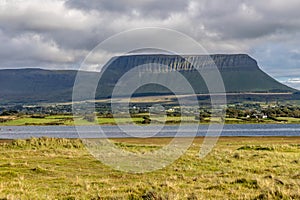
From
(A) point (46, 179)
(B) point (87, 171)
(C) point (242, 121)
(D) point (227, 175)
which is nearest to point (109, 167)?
(B) point (87, 171)

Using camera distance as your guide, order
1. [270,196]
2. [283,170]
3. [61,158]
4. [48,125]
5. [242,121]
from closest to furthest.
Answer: [270,196], [283,170], [61,158], [48,125], [242,121]

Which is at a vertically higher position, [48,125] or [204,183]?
[204,183]

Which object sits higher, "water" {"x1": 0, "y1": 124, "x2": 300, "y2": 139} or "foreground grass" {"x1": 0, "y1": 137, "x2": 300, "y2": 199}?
"foreground grass" {"x1": 0, "y1": 137, "x2": 300, "y2": 199}

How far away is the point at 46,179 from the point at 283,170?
1235 centimetres

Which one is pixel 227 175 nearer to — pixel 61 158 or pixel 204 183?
pixel 204 183

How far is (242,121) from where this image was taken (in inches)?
5162

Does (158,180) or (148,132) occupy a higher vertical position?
(158,180)

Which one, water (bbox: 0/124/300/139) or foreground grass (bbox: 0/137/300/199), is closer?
foreground grass (bbox: 0/137/300/199)

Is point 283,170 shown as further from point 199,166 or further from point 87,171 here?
point 87,171

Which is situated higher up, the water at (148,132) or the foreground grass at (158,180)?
the foreground grass at (158,180)

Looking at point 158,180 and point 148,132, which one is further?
point 148,132

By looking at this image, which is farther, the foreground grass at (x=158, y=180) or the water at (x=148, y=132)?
the water at (x=148, y=132)

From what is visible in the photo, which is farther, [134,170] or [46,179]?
[134,170]


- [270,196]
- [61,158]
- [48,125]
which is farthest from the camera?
[48,125]
